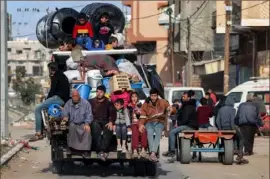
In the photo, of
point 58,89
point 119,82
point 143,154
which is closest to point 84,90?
point 58,89

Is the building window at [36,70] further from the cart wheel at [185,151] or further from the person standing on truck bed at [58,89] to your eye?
the person standing on truck bed at [58,89]

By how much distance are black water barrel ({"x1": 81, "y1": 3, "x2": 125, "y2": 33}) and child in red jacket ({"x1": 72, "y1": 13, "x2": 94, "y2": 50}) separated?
3.11ft

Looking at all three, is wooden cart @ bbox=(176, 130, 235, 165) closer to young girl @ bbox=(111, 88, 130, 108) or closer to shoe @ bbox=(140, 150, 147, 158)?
young girl @ bbox=(111, 88, 130, 108)

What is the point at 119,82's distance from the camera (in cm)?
1320

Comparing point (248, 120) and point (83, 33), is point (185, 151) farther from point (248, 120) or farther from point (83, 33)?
point (83, 33)

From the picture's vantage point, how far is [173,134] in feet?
50.5

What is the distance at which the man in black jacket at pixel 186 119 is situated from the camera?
15.1 meters

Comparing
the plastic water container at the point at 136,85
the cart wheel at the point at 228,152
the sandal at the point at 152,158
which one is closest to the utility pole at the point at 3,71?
the plastic water container at the point at 136,85

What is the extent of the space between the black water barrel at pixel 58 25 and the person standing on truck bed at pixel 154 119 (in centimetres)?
420

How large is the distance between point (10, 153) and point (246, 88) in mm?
12115

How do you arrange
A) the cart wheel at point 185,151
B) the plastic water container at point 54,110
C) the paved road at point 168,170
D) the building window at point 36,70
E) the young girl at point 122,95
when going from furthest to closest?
the building window at point 36,70 → the cart wheel at point 185,151 → the paved road at point 168,170 → the young girl at point 122,95 → the plastic water container at point 54,110

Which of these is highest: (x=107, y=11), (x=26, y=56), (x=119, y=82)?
(x=26, y=56)

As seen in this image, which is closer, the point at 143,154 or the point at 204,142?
the point at 143,154

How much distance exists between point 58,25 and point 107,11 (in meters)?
1.51
